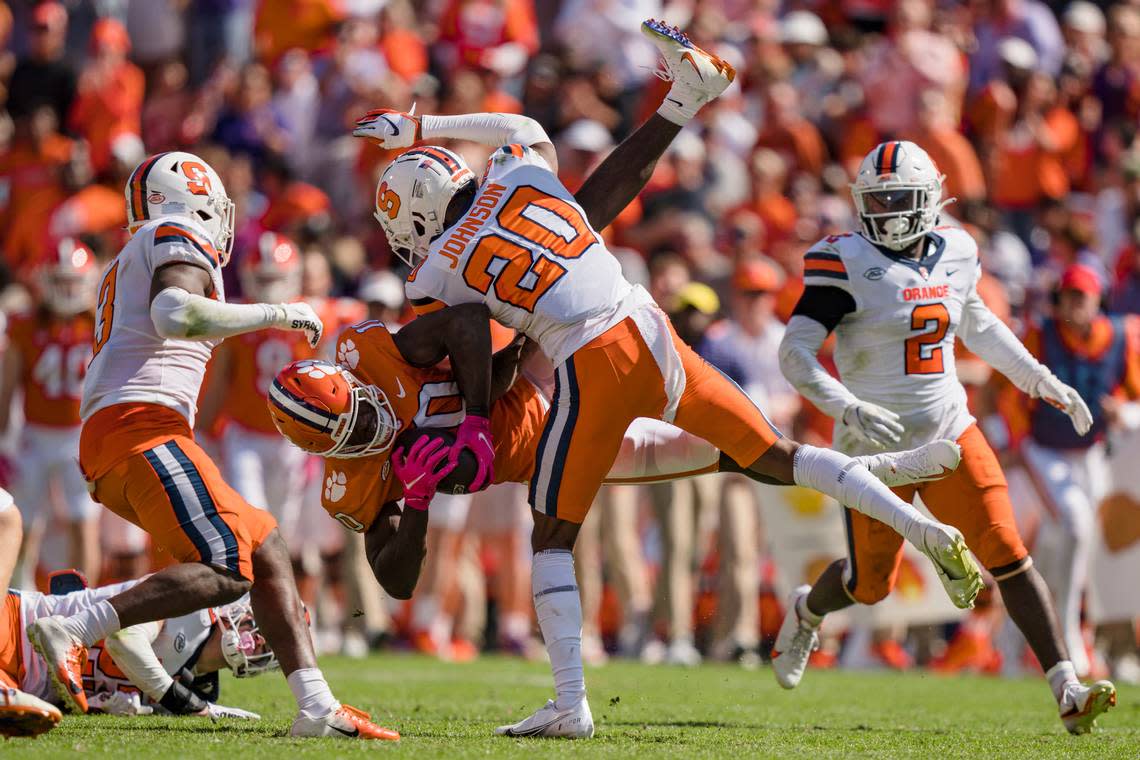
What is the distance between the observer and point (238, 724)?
5707 millimetres

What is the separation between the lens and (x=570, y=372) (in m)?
5.47

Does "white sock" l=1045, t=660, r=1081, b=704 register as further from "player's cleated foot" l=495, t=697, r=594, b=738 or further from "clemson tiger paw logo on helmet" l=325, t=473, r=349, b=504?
"clemson tiger paw logo on helmet" l=325, t=473, r=349, b=504

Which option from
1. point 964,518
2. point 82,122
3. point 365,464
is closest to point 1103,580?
point 964,518

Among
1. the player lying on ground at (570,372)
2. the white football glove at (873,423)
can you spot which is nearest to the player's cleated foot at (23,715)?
the player lying on ground at (570,372)

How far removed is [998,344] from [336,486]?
2759 millimetres

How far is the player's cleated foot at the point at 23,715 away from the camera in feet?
15.1

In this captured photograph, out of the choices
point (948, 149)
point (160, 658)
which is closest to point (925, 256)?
point (160, 658)

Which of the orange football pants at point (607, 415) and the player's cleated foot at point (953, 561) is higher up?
the orange football pants at point (607, 415)

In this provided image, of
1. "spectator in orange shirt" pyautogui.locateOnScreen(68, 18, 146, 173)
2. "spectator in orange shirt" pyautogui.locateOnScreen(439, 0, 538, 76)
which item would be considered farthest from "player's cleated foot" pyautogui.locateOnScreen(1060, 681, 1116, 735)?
"spectator in orange shirt" pyautogui.locateOnScreen(68, 18, 146, 173)

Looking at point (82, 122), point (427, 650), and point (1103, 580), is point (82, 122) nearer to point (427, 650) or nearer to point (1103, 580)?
point (427, 650)

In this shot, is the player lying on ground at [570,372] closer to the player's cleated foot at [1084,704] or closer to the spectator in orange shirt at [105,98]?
the player's cleated foot at [1084,704]

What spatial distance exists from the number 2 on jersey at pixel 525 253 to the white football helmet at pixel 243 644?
149 centimetres

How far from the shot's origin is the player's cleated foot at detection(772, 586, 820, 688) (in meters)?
6.85

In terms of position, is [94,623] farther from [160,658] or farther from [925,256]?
[925,256]
